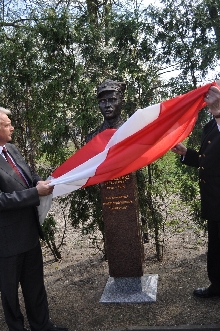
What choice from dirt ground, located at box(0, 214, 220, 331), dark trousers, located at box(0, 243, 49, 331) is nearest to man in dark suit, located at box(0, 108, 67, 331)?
dark trousers, located at box(0, 243, 49, 331)

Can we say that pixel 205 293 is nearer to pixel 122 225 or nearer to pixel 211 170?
pixel 122 225

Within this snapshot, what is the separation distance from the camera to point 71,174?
330 cm

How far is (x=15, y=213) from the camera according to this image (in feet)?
9.71

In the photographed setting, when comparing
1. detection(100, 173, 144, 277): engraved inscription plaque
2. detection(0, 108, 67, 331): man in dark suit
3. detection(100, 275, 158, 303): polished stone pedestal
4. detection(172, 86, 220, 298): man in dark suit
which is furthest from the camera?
detection(100, 275, 158, 303): polished stone pedestal

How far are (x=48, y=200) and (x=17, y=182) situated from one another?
39 centimetres

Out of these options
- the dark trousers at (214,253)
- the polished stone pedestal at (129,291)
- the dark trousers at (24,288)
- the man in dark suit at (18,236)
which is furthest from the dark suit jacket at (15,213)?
the dark trousers at (214,253)

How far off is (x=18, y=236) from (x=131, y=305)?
1633 mm

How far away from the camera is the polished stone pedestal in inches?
154

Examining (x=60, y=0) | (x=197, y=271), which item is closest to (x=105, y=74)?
(x=197, y=271)

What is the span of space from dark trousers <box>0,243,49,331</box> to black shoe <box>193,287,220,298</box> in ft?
5.53

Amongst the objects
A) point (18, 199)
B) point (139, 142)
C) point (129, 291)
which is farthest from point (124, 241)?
point (18, 199)

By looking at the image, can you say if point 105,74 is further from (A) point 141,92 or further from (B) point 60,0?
(B) point 60,0

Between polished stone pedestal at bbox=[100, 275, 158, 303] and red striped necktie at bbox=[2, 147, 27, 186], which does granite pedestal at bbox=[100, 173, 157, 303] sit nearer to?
polished stone pedestal at bbox=[100, 275, 158, 303]


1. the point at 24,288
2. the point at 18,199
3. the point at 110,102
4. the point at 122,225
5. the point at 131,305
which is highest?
the point at 110,102
